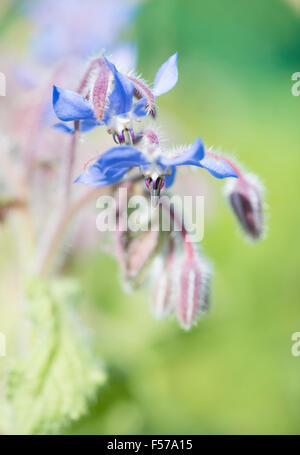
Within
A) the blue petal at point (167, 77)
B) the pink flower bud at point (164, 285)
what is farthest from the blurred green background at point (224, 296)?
the blue petal at point (167, 77)

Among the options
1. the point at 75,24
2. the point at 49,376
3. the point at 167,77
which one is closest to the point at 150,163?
the point at 167,77

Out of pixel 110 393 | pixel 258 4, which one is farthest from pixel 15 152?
pixel 258 4

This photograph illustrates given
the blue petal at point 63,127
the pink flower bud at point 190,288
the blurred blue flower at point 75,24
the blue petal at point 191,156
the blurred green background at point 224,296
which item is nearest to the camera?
the blue petal at point 191,156

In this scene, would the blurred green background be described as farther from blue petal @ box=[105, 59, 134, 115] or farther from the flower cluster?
blue petal @ box=[105, 59, 134, 115]

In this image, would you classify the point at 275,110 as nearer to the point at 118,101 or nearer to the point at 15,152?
the point at 15,152

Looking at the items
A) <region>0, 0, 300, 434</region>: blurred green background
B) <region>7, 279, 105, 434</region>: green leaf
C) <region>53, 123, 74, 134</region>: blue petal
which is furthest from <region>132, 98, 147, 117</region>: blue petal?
<region>0, 0, 300, 434</region>: blurred green background

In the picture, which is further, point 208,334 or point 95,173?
point 208,334

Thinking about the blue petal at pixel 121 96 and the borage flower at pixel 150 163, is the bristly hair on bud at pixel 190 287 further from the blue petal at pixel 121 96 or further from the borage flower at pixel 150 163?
the blue petal at pixel 121 96
